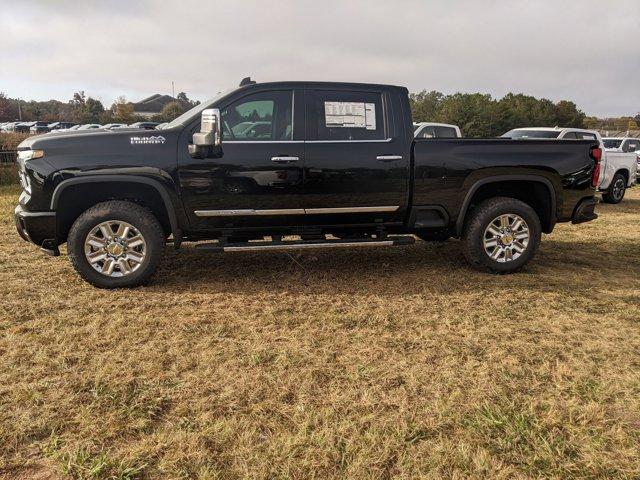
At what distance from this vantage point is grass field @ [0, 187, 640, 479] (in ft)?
7.45

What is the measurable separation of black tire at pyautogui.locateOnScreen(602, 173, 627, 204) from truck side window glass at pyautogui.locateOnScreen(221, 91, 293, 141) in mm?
9993

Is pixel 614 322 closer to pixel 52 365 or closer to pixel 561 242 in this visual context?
pixel 561 242

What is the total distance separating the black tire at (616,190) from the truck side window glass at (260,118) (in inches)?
393

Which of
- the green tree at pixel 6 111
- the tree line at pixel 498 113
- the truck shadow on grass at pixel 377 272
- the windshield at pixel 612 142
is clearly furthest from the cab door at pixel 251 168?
the green tree at pixel 6 111

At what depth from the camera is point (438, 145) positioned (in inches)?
194

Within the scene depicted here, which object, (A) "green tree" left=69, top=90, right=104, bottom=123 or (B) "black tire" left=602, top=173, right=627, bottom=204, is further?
(A) "green tree" left=69, top=90, right=104, bottom=123

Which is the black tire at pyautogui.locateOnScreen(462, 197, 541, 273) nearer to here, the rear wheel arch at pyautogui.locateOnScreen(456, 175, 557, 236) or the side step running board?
the rear wheel arch at pyautogui.locateOnScreen(456, 175, 557, 236)

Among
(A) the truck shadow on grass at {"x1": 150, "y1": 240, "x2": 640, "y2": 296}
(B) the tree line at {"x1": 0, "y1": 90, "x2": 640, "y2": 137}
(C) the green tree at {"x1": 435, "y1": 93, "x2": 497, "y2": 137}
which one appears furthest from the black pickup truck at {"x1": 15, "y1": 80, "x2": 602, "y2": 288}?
(C) the green tree at {"x1": 435, "y1": 93, "x2": 497, "y2": 137}

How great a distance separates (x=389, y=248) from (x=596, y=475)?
451 centimetres

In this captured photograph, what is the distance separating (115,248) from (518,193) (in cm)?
431

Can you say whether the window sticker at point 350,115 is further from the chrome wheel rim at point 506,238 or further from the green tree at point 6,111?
the green tree at point 6,111

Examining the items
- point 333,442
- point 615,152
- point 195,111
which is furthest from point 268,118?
point 615,152

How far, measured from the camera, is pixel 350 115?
486 centimetres

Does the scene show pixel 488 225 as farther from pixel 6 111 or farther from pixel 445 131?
pixel 6 111
